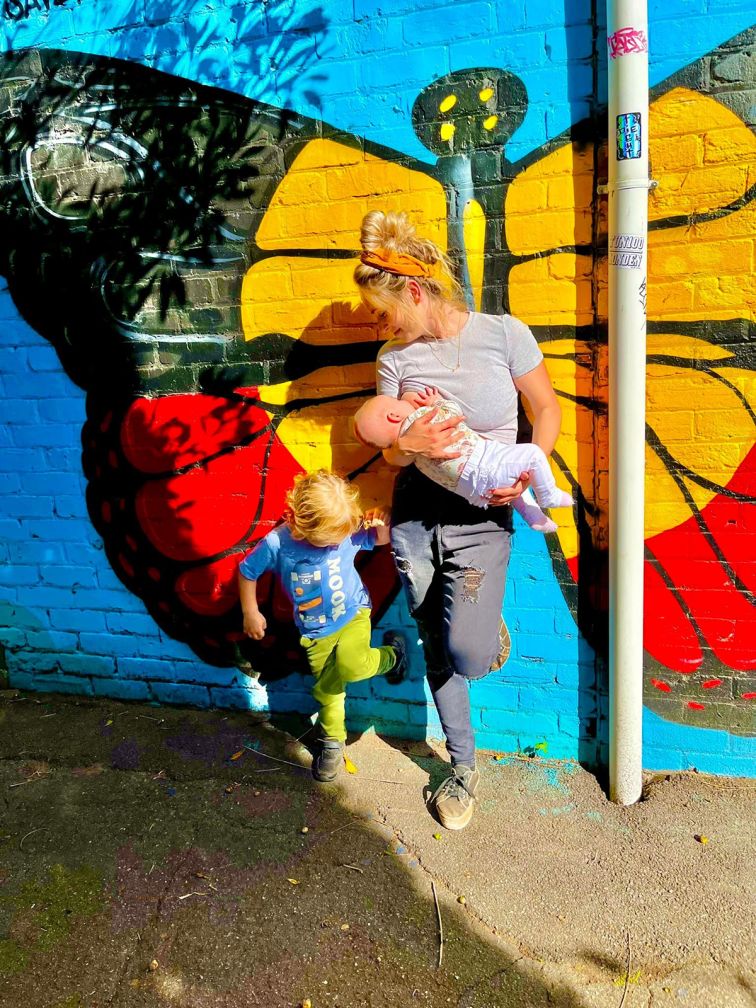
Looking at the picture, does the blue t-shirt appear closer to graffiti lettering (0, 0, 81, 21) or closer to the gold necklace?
the gold necklace

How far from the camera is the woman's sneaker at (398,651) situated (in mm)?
3059

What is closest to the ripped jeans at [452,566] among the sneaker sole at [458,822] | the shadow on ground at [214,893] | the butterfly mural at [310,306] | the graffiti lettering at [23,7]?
the butterfly mural at [310,306]

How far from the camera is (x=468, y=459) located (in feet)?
7.76

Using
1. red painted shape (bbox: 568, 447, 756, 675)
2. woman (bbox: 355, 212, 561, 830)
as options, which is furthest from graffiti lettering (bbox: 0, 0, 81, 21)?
red painted shape (bbox: 568, 447, 756, 675)

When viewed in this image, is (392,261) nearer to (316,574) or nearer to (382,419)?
(382,419)

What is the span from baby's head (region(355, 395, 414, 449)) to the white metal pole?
72cm

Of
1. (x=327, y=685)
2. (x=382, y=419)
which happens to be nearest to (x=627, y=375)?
(x=382, y=419)

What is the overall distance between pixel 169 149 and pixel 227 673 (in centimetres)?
229

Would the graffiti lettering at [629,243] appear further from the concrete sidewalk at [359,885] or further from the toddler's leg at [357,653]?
the concrete sidewalk at [359,885]

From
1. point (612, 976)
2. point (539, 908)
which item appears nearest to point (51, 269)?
point (539, 908)

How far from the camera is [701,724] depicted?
2.81 metres

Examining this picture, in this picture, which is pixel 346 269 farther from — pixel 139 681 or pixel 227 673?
pixel 139 681

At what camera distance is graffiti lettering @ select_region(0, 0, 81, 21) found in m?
2.99

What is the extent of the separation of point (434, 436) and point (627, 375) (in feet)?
2.25
